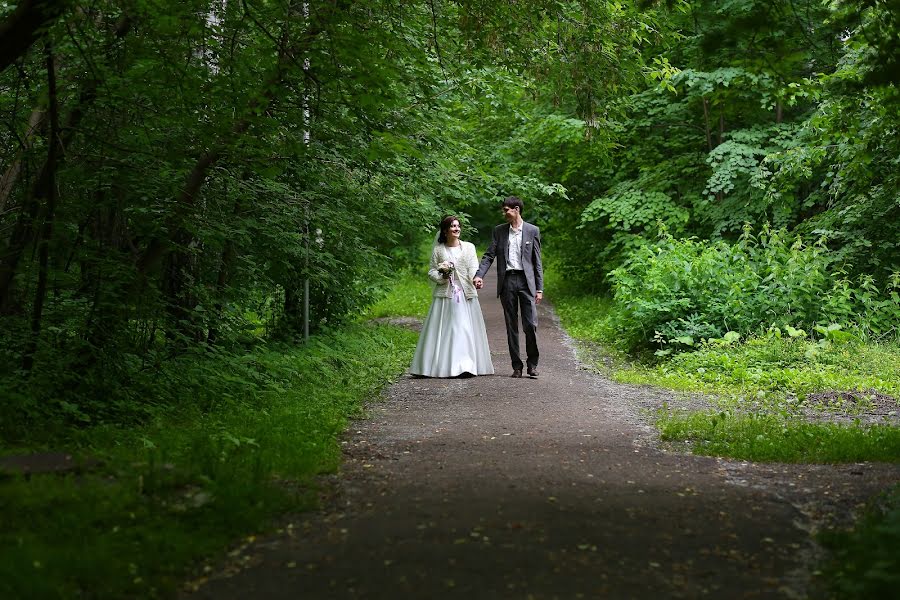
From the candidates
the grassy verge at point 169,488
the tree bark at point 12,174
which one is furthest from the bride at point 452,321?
the tree bark at point 12,174

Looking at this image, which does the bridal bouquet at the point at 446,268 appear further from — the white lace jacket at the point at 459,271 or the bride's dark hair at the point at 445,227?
the bride's dark hair at the point at 445,227

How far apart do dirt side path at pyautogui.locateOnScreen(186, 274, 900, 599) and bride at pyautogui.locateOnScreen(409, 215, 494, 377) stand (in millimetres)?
3542

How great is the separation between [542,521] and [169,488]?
2334 mm

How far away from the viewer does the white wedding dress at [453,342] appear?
1259 centimetres

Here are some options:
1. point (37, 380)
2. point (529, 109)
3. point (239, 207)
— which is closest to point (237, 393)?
point (37, 380)

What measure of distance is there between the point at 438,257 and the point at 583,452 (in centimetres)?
586

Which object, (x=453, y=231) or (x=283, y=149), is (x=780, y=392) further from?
(x=283, y=149)

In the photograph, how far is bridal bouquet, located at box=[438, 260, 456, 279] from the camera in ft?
42.0

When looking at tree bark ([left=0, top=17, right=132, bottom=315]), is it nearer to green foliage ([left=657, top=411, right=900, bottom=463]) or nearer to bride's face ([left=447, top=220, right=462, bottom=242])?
bride's face ([left=447, top=220, right=462, bottom=242])

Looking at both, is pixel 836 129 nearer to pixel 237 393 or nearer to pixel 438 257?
pixel 438 257

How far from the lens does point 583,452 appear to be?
752 centimetres

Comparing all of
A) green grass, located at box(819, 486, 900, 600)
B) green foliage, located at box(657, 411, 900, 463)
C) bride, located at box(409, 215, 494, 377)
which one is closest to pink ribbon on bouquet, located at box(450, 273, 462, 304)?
bride, located at box(409, 215, 494, 377)

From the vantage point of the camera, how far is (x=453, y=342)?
41.4 feet

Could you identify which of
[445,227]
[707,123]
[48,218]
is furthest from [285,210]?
[707,123]
